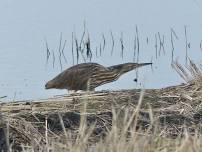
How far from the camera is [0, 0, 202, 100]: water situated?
12.7m

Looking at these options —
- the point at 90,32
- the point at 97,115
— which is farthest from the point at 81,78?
the point at 90,32

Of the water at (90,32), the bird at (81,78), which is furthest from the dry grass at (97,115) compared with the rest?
the water at (90,32)

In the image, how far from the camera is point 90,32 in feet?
52.1

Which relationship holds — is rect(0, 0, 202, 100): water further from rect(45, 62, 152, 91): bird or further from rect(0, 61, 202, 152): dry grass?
rect(0, 61, 202, 152): dry grass

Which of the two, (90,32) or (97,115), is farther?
(90,32)

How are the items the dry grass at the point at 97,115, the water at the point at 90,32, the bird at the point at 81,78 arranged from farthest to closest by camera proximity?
1. the water at the point at 90,32
2. the bird at the point at 81,78
3. the dry grass at the point at 97,115

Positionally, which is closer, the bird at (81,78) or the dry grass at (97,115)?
the dry grass at (97,115)

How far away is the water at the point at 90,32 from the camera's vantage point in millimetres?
12672

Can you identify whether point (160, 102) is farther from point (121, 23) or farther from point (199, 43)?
point (121, 23)

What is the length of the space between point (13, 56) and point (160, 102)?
6.35 meters

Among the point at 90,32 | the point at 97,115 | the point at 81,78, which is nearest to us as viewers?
the point at 97,115

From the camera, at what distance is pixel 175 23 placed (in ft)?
54.0

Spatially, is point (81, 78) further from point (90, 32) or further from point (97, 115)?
point (90, 32)

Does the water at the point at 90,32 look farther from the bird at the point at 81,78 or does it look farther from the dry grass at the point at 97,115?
the dry grass at the point at 97,115
